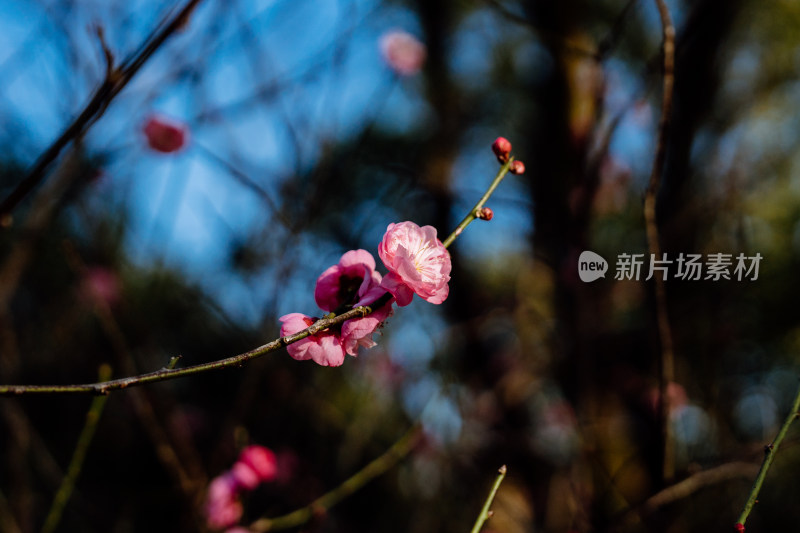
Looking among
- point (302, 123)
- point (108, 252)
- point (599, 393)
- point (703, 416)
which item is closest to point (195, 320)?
point (108, 252)

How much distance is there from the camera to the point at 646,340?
2660 mm

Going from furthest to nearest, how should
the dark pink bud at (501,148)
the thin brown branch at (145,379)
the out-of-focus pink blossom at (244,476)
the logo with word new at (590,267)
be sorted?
the logo with word new at (590,267) < the out-of-focus pink blossom at (244,476) < the dark pink bud at (501,148) < the thin brown branch at (145,379)

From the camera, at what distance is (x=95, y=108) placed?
0.61 meters

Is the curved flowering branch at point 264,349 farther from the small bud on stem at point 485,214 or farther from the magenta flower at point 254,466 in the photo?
the magenta flower at point 254,466

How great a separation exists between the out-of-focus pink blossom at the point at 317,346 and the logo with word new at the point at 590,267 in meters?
1.31

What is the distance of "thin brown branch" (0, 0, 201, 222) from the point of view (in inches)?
24.1

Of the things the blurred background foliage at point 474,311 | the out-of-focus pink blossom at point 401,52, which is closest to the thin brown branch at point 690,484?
the blurred background foliage at point 474,311

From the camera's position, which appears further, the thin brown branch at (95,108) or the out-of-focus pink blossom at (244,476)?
the out-of-focus pink blossom at (244,476)

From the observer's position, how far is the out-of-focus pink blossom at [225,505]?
53.6 inches

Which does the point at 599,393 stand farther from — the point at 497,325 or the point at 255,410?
the point at 255,410

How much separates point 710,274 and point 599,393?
0.61 metres

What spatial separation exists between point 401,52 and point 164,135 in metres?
1.03

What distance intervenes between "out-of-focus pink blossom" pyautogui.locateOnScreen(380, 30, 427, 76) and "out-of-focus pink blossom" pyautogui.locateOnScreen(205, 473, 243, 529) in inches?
60.3

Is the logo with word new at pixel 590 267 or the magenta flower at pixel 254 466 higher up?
the logo with word new at pixel 590 267
